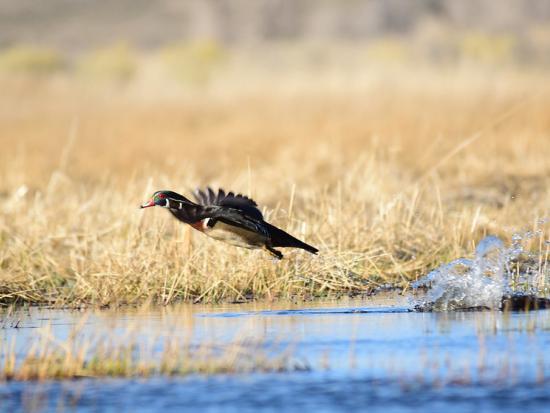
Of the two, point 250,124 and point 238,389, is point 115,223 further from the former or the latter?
point 250,124

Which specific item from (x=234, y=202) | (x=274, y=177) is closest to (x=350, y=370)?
(x=234, y=202)

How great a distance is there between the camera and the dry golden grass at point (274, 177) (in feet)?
31.6

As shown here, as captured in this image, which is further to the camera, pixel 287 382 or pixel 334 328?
pixel 334 328

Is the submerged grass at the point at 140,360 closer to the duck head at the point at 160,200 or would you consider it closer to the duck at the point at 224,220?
the duck at the point at 224,220

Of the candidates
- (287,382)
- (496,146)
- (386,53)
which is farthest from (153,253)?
(386,53)

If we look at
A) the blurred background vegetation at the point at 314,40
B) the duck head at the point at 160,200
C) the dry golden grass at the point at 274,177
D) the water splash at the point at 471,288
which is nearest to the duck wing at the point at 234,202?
the duck head at the point at 160,200

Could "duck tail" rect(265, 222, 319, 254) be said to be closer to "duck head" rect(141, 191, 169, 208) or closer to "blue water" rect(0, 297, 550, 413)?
"blue water" rect(0, 297, 550, 413)

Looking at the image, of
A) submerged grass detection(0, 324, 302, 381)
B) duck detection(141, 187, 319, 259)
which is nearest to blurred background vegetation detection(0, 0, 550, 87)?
duck detection(141, 187, 319, 259)

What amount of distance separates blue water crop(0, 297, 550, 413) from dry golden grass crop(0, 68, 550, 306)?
111cm

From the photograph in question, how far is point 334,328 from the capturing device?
7.80 m

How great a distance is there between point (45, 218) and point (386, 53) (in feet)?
161

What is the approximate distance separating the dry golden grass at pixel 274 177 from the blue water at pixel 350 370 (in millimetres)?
1114

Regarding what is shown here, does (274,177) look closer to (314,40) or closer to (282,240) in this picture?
(282,240)

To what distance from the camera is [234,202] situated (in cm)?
886
